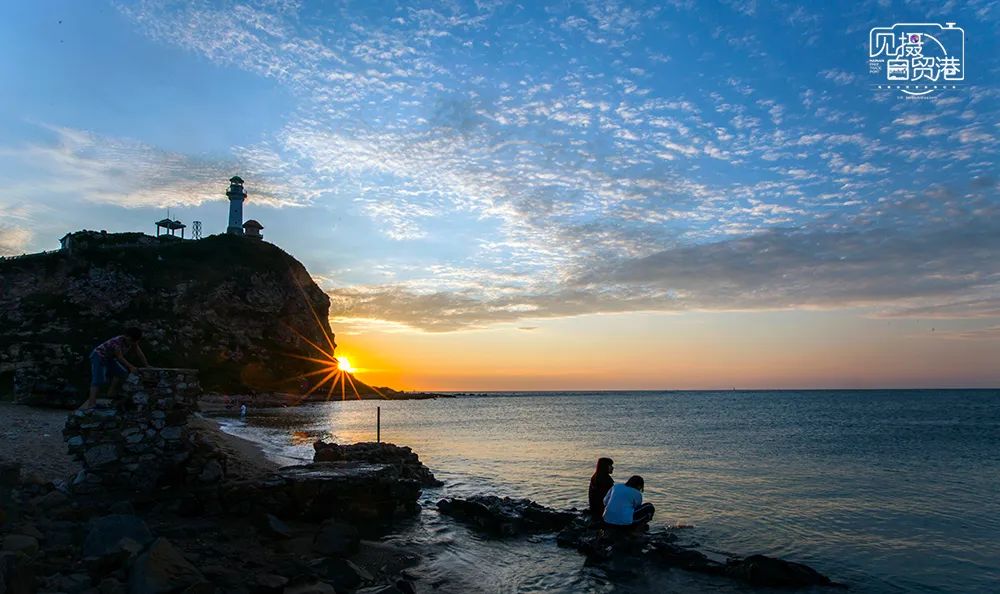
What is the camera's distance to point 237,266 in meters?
84.8

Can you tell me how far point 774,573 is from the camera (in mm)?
12109

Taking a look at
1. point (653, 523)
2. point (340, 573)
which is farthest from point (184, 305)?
point (340, 573)

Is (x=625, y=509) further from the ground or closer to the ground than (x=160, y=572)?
closer to the ground

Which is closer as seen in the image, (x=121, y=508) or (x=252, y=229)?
(x=121, y=508)

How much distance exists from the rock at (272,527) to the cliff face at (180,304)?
3588 cm

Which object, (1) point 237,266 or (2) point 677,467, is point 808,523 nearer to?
(2) point 677,467

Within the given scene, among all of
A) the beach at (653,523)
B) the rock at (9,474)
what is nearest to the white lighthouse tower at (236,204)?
the beach at (653,523)

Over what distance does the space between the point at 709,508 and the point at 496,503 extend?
7.96m

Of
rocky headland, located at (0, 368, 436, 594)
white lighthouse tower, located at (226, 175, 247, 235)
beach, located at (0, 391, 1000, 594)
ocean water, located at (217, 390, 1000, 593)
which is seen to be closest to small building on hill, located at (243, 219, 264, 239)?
white lighthouse tower, located at (226, 175, 247, 235)

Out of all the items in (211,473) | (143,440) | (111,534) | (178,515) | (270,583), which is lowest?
(178,515)

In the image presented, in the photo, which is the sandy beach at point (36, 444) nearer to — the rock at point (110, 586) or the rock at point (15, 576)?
the rock at point (110, 586)

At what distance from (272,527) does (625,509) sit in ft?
29.0

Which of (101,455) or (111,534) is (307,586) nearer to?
(111,534)

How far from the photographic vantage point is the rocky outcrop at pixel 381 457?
22.0 m
